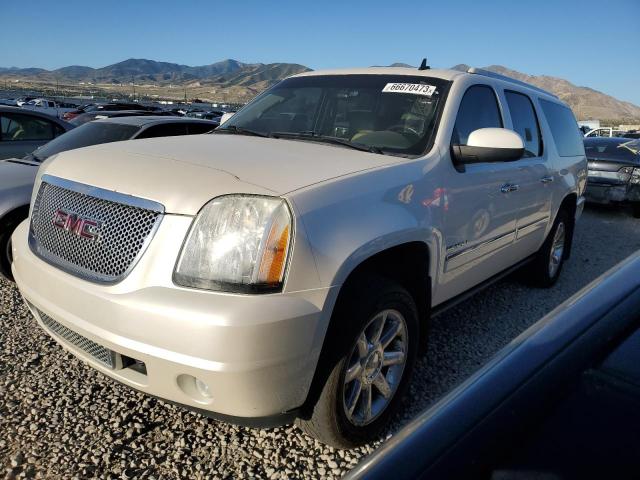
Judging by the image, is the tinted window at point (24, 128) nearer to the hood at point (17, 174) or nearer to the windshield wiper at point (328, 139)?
the hood at point (17, 174)

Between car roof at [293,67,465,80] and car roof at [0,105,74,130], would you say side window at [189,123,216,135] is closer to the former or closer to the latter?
car roof at [0,105,74,130]

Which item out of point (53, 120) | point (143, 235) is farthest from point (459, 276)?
point (53, 120)

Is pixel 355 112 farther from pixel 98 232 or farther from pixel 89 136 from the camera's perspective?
pixel 89 136

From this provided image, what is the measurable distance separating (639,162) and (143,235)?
9681 millimetres

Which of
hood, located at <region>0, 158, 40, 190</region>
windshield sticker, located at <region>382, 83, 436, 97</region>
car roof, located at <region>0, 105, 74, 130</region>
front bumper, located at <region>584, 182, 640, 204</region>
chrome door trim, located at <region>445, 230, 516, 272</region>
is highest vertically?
windshield sticker, located at <region>382, 83, 436, 97</region>

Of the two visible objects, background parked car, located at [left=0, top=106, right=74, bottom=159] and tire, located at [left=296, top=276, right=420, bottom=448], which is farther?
background parked car, located at [left=0, top=106, right=74, bottom=159]

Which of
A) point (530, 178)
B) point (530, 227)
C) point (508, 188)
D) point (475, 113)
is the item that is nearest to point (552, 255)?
point (530, 227)

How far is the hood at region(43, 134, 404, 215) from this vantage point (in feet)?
6.59

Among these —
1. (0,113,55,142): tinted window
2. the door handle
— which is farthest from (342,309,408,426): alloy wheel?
(0,113,55,142): tinted window

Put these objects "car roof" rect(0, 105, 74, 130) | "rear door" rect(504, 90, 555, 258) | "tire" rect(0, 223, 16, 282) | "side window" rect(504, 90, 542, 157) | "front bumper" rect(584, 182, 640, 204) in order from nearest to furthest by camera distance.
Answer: "rear door" rect(504, 90, 555, 258)
"side window" rect(504, 90, 542, 157)
"tire" rect(0, 223, 16, 282)
"car roof" rect(0, 105, 74, 130)
"front bumper" rect(584, 182, 640, 204)

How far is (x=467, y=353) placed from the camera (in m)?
3.46

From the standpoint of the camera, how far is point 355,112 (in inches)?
129

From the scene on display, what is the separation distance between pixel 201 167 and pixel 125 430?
134 centimetres

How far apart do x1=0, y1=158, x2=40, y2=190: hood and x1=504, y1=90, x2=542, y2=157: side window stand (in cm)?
400
